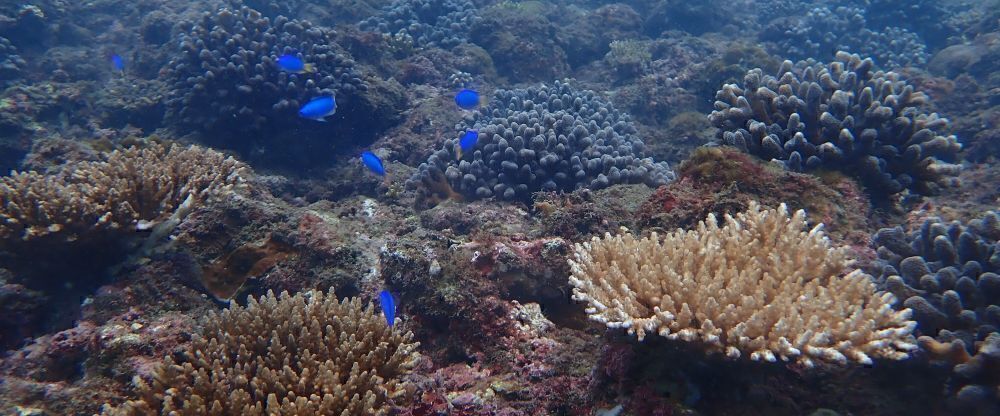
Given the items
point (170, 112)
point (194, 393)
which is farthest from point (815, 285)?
point (170, 112)

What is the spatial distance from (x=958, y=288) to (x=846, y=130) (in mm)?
1993

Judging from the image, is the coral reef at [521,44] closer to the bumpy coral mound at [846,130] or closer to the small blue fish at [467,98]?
the small blue fish at [467,98]

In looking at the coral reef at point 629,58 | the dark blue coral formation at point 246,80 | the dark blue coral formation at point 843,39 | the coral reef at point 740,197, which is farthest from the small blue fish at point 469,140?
the dark blue coral formation at point 843,39

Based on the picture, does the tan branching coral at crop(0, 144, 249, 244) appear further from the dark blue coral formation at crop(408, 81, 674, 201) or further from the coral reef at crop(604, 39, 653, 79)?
the coral reef at crop(604, 39, 653, 79)

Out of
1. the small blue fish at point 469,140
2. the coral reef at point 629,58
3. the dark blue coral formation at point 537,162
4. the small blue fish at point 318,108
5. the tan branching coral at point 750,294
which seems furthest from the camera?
the coral reef at point 629,58

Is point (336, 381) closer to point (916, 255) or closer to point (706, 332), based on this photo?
point (706, 332)

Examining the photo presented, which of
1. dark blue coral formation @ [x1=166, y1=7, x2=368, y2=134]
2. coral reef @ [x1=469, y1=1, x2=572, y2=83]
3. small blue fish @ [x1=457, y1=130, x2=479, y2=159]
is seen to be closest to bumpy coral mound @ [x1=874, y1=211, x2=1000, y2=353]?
small blue fish @ [x1=457, y1=130, x2=479, y2=159]

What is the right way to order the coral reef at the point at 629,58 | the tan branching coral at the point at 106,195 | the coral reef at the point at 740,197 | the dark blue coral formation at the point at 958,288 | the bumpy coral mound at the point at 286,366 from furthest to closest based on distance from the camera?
the coral reef at the point at 629,58
the tan branching coral at the point at 106,195
the coral reef at the point at 740,197
the bumpy coral mound at the point at 286,366
the dark blue coral formation at the point at 958,288

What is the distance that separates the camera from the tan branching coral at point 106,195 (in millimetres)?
4086

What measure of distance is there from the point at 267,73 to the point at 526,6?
927 cm

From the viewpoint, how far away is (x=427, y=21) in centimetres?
1303

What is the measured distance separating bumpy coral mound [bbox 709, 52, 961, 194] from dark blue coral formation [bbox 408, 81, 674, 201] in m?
1.38

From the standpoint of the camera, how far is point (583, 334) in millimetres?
3412

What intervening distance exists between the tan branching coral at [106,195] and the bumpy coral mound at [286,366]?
185 cm
